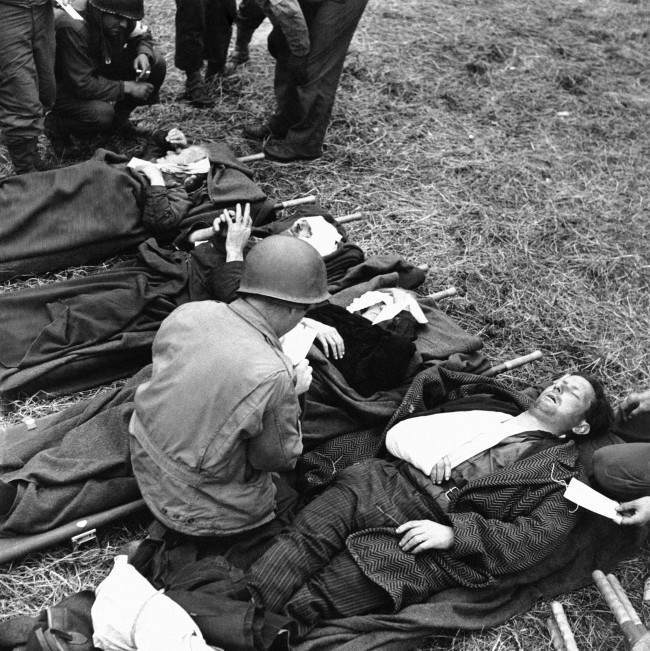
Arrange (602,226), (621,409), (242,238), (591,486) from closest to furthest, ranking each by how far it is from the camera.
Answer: (591,486) → (621,409) → (242,238) → (602,226)

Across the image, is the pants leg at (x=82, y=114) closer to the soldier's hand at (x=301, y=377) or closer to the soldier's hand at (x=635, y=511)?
the soldier's hand at (x=301, y=377)

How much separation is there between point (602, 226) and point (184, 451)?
5.11 meters

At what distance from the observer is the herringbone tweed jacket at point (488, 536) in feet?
12.0

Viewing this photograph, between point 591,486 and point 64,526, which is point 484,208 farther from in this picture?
point 64,526

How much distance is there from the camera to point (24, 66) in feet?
18.2

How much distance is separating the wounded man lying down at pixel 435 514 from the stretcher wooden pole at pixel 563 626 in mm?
263

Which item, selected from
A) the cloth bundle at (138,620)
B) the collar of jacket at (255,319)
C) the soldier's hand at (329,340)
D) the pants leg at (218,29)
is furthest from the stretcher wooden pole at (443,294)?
the pants leg at (218,29)

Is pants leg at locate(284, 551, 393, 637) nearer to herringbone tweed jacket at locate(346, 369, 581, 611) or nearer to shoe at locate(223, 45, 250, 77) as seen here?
herringbone tweed jacket at locate(346, 369, 581, 611)

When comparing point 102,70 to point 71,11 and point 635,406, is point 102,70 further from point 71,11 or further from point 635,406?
point 635,406

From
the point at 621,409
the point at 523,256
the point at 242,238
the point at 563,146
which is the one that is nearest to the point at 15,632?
the point at 242,238

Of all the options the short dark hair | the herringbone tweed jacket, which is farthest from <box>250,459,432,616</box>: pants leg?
the short dark hair

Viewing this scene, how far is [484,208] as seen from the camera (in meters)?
6.88

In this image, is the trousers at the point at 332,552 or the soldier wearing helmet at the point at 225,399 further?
the trousers at the point at 332,552

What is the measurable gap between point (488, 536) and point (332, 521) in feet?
2.67
